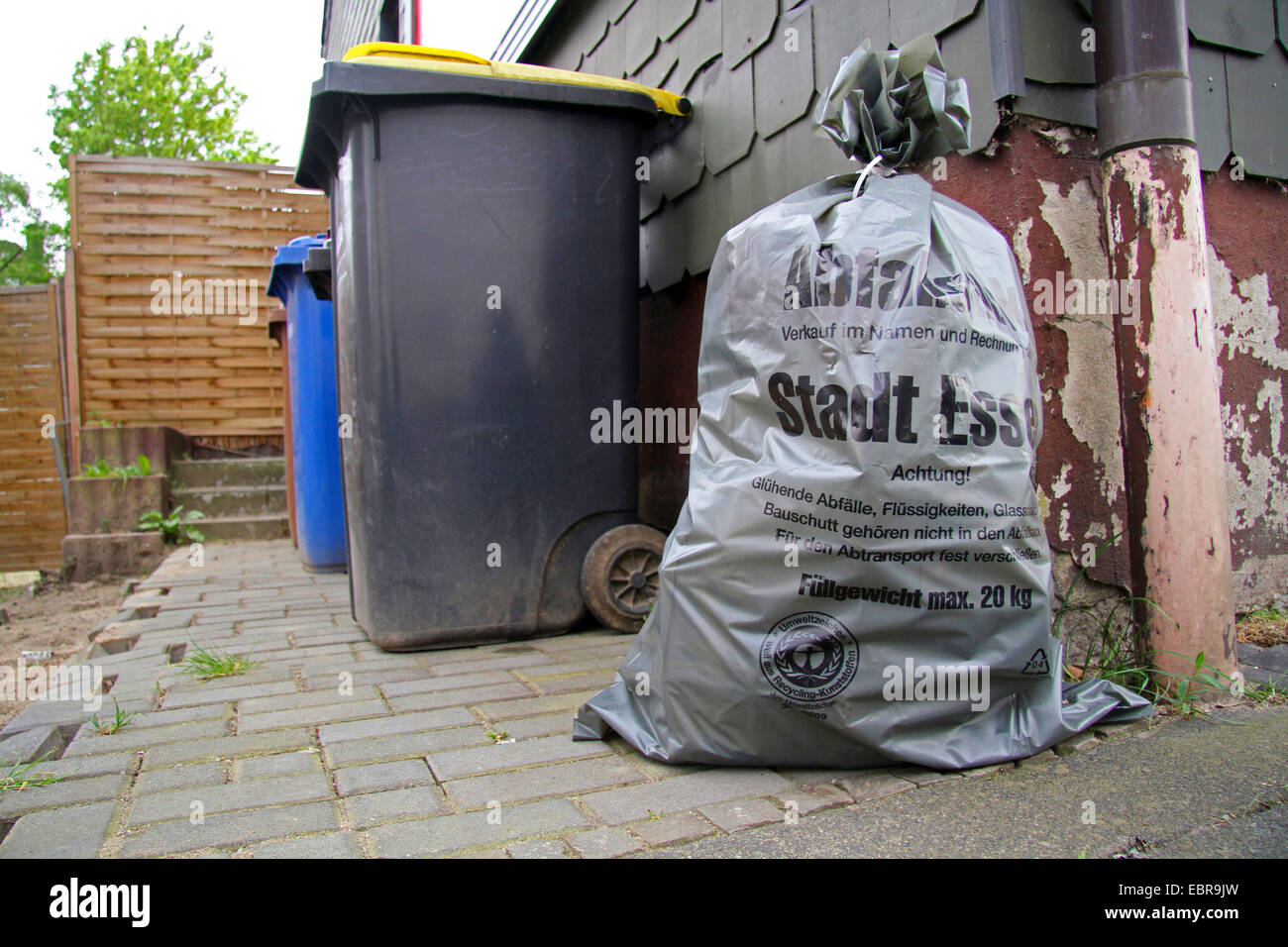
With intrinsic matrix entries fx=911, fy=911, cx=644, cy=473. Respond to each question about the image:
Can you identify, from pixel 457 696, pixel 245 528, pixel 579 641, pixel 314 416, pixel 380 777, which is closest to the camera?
pixel 380 777

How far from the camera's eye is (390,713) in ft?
6.82

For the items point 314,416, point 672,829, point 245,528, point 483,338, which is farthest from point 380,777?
point 245,528

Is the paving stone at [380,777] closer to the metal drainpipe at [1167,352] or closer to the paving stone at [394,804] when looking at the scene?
the paving stone at [394,804]

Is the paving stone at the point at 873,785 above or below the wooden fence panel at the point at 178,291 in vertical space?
below

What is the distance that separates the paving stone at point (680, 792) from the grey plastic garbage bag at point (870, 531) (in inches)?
1.3

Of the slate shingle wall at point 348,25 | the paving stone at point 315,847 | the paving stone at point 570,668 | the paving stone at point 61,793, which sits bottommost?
the paving stone at point 315,847

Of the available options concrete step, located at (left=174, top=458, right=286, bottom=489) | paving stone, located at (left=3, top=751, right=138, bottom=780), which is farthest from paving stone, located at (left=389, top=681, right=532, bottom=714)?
concrete step, located at (left=174, top=458, right=286, bottom=489)

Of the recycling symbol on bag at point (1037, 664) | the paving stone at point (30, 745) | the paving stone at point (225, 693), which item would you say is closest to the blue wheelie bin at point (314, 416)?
the paving stone at point (225, 693)

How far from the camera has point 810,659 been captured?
1586 mm

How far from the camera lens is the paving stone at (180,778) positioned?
1.65 metres

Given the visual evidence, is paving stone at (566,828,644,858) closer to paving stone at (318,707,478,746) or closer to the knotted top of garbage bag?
paving stone at (318,707,478,746)

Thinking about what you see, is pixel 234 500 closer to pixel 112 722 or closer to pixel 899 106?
pixel 112 722

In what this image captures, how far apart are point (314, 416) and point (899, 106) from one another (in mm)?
3149
